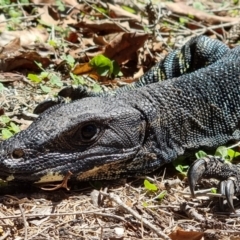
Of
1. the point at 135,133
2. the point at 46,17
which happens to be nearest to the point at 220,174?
the point at 135,133

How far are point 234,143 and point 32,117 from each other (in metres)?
1.68

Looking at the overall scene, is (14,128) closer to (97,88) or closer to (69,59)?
(97,88)

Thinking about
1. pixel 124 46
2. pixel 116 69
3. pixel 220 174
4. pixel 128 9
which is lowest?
pixel 128 9

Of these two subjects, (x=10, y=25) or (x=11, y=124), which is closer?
(x=11, y=124)

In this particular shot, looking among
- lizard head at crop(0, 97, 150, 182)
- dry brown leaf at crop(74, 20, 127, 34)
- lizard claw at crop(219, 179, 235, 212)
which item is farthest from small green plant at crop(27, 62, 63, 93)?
lizard claw at crop(219, 179, 235, 212)

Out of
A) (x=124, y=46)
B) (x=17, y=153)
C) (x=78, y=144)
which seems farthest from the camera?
(x=124, y=46)

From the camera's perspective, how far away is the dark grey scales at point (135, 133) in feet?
14.7

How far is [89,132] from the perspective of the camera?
4602mm

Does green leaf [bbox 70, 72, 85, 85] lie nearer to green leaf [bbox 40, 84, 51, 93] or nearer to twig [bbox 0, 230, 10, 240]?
green leaf [bbox 40, 84, 51, 93]

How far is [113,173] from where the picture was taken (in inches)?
188

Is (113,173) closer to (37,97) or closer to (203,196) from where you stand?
(203,196)

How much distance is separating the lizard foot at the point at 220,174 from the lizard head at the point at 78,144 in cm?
47

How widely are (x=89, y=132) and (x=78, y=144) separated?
11cm

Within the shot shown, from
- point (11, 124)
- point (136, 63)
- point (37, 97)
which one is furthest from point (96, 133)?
point (136, 63)
